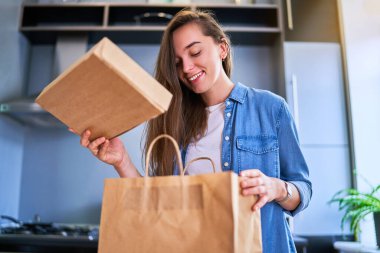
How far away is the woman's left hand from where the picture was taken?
0.59 meters

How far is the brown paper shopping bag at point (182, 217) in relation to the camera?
0.56m

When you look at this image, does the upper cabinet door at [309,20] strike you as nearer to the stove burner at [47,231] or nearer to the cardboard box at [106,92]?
the stove burner at [47,231]

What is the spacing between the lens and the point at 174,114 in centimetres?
93

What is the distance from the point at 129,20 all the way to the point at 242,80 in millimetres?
874

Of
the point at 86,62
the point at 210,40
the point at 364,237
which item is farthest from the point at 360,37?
the point at 86,62

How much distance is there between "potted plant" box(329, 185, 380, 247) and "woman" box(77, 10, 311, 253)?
3.42 ft

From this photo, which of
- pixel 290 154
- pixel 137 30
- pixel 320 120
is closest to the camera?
pixel 290 154

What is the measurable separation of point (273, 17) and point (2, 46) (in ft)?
5.45

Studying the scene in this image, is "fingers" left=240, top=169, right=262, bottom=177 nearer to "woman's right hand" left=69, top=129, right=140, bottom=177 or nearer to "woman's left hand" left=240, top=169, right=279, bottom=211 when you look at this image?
"woman's left hand" left=240, top=169, right=279, bottom=211

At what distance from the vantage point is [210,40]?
0.94m

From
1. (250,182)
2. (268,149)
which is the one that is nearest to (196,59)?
(268,149)

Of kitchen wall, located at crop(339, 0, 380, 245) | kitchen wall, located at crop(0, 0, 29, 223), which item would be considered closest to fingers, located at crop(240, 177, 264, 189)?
kitchen wall, located at crop(339, 0, 380, 245)

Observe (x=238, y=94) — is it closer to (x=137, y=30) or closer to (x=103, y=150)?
(x=103, y=150)

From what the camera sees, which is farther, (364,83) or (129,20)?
(129,20)
